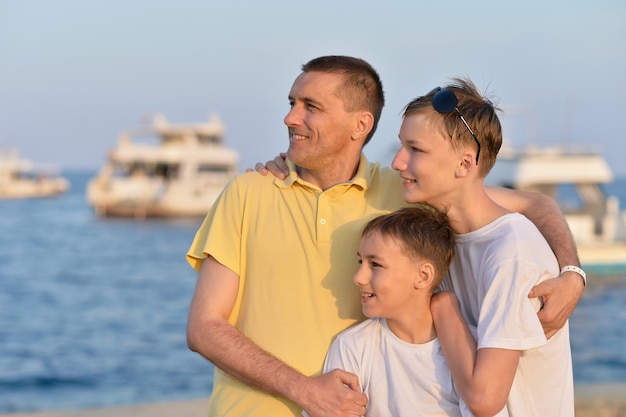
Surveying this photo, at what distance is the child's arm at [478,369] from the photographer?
2.23 m

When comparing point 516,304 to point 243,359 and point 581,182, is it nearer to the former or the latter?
point 243,359

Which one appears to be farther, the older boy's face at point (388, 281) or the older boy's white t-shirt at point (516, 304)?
the older boy's face at point (388, 281)

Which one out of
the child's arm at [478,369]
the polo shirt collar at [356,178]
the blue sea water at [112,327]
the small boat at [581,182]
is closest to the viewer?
the child's arm at [478,369]

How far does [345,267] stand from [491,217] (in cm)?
46

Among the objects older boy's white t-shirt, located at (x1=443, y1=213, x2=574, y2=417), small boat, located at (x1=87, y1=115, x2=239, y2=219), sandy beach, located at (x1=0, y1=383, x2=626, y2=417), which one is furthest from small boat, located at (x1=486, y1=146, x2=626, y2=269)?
small boat, located at (x1=87, y1=115, x2=239, y2=219)

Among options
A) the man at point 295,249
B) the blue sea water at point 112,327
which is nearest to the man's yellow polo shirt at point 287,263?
the man at point 295,249

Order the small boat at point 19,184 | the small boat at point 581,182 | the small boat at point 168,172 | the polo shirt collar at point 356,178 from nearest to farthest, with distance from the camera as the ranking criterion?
the polo shirt collar at point 356,178
the small boat at point 581,182
the small boat at point 168,172
the small boat at point 19,184

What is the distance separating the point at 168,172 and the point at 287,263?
154 ft

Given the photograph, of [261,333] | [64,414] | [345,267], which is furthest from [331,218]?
[64,414]

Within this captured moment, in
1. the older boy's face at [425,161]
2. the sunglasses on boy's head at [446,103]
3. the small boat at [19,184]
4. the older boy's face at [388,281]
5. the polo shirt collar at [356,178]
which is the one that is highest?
the sunglasses on boy's head at [446,103]

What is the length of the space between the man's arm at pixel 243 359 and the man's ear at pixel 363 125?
21.9 inches

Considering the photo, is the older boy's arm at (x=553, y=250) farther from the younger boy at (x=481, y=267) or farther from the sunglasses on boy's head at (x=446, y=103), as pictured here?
the sunglasses on boy's head at (x=446, y=103)

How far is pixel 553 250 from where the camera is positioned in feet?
8.46

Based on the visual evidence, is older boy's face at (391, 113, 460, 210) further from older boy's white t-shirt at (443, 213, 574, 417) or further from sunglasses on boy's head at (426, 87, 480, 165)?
older boy's white t-shirt at (443, 213, 574, 417)
